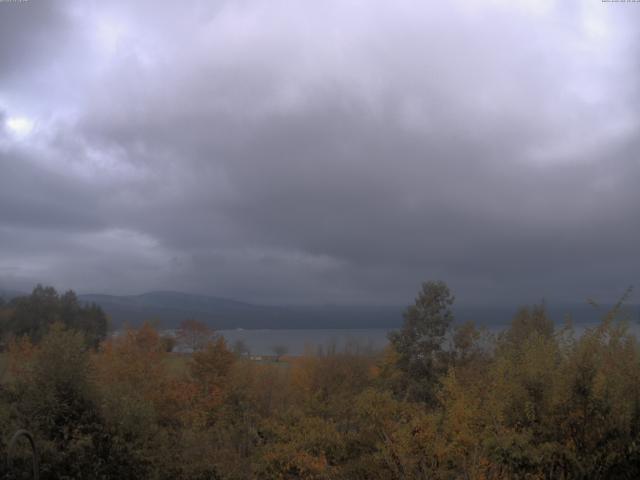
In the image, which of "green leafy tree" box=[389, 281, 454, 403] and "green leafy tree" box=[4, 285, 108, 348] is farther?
"green leafy tree" box=[4, 285, 108, 348]

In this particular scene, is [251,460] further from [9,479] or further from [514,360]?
[514,360]

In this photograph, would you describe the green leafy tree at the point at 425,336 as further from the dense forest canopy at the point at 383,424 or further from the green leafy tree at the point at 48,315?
the green leafy tree at the point at 48,315

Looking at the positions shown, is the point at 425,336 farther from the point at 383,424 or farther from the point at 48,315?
the point at 48,315

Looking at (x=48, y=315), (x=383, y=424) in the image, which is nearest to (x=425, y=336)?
(x=383, y=424)

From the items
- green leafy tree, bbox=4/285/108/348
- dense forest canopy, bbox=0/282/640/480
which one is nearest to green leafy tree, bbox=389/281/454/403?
dense forest canopy, bbox=0/282/640/480

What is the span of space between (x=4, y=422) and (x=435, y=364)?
36206 mm

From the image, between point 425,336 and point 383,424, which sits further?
point 425,336

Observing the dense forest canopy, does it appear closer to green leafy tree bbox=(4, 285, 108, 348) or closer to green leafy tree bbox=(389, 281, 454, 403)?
green leafy tree bbox=(389, 281, 454, 403)

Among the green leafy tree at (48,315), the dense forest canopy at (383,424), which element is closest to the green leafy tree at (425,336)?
the dense forest canopy at (383,424)

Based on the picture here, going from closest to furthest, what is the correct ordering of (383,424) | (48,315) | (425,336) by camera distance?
(383,424)
(425,336)
(48,315)

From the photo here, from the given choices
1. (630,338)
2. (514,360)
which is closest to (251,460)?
(514,360)

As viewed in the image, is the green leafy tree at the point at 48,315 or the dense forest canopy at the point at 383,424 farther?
the green leafy tree at the point at 48,315

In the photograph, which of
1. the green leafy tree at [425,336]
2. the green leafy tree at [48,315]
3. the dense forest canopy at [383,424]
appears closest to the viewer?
the dense forest canopy at [383,424]

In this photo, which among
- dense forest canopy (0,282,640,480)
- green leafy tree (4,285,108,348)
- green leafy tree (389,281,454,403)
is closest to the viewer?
dense forest canopy (0,282,640,480)
